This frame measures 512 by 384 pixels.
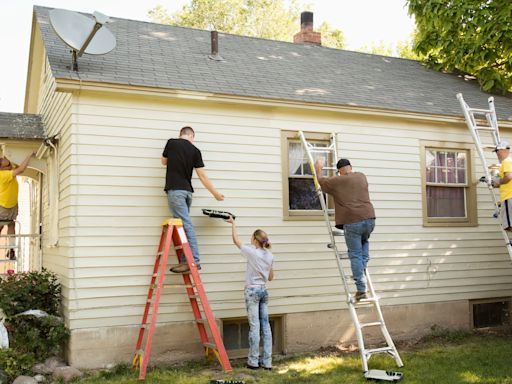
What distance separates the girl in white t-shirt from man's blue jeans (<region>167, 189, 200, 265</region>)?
56 centimetres

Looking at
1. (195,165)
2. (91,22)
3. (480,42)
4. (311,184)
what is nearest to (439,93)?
(480,42)

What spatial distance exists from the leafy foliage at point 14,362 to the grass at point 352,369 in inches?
30.6

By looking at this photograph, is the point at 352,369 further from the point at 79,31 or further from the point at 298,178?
the point at 79,31

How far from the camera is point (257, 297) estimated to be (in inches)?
297

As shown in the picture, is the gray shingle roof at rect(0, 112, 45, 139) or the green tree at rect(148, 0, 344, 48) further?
the green tree at rect(148, 0, 344, 48)

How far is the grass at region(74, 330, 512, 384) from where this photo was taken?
6.98 m

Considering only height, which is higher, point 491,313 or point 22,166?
point 22,166

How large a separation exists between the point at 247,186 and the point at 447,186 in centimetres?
402

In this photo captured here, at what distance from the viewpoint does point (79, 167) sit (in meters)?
7.60

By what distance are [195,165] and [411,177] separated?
4212mm

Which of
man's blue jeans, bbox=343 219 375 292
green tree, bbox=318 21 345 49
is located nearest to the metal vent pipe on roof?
man's blue jeans, bbox=343 219 375 292

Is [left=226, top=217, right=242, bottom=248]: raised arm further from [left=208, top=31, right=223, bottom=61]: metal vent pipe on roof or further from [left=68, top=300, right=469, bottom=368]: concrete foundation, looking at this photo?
[left=208, top=31, right=223, bottom=61]: metal vent pipe on roof

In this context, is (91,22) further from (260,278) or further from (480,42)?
(480,42)

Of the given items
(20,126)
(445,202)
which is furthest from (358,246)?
(20,126)
